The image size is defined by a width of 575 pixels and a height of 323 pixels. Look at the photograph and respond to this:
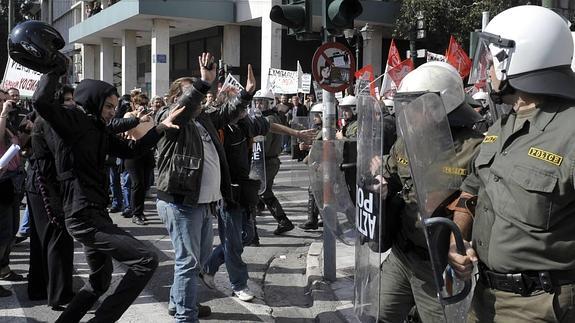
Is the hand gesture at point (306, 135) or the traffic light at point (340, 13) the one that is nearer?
the hand gesture at point (306, 135)

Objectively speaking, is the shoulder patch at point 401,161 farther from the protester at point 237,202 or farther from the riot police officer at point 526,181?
the protester at point 237,202

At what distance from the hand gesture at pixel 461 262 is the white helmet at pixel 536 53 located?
70cm

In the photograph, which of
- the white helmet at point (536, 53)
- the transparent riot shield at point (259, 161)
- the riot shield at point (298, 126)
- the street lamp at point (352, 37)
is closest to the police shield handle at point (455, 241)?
the white helmet at point (536, 53)

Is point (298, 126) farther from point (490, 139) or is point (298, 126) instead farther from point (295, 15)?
point (490, 139)

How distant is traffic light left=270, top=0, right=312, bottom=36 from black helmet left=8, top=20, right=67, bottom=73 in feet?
9.72

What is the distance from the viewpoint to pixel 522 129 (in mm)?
2355

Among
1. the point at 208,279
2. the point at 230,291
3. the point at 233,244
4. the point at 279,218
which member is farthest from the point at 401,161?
the point at 279,218

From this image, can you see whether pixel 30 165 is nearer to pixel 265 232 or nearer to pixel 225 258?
pixel 225 258

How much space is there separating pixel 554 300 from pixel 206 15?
80.1 ft

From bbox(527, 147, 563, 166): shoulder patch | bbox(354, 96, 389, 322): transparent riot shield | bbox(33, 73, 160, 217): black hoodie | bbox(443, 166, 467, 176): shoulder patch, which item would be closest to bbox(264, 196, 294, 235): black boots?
bbox(33, 73, 160, 217): black hoodie

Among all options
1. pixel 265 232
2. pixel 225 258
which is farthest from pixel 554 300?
pixel 265 232

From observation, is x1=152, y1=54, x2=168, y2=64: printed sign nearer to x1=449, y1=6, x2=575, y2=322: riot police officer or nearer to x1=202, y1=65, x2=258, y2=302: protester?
x1=202, y1=65, x2=258, y2=302: protester

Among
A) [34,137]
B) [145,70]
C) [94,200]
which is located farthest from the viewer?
[145,70]

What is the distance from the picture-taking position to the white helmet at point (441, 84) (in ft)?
9.84
